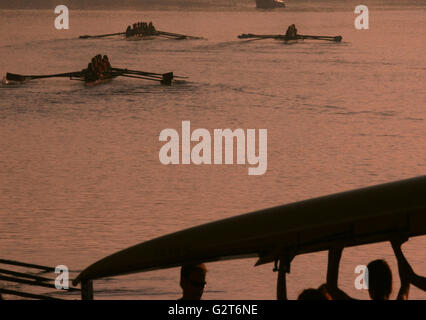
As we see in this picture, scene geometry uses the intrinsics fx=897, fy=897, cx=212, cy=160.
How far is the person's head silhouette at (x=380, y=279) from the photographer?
5.14 m

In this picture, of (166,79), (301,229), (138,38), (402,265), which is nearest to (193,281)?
(301,229)

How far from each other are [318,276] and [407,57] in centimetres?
6836

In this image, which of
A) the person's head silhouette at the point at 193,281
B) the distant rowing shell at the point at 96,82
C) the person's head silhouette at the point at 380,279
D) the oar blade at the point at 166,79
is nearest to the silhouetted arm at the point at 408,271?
the person's head silhouette at the point at 380,279

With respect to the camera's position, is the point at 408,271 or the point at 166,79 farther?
the point at 166,79

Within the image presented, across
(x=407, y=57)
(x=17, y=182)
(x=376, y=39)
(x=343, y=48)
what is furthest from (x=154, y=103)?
(x=376, y=39)

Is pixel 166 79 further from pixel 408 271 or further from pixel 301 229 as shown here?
pixel 301 229

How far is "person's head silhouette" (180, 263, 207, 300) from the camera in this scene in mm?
5109

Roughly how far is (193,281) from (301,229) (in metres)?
0.73

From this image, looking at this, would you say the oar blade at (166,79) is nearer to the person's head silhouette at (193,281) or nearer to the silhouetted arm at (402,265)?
the silhouetted arm at (402,265)

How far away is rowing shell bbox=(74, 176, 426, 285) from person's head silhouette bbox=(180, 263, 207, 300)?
16.1 inches

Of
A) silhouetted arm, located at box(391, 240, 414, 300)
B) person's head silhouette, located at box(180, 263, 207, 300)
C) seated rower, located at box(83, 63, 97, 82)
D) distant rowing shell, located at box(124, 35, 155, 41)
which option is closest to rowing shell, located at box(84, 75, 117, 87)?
seated rower, located at box(83, 63, 97, 82)

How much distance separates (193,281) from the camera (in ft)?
17.0

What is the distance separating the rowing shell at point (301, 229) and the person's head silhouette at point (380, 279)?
1.05 ft
